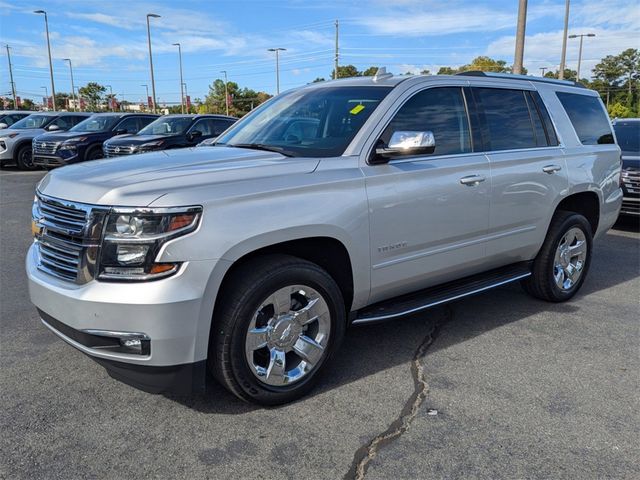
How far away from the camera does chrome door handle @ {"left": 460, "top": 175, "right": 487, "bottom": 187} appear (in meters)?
3.90

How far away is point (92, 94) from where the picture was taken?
62.8m

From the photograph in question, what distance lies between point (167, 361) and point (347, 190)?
55.0 inches

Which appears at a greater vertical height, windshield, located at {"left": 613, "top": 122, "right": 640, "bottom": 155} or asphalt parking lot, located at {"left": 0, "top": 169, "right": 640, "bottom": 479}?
windshield, located at {"left": 613, "top": 122, "right": 640, "bottom": 155}

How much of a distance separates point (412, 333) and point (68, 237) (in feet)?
8.60

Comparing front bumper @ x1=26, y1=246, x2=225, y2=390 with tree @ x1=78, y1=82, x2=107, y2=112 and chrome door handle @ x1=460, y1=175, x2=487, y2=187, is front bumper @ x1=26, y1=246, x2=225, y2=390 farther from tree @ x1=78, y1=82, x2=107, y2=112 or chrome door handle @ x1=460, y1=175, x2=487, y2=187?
tree @ x1=78, y1=82, x2=107, y2=112

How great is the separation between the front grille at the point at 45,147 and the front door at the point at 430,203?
1318 cm

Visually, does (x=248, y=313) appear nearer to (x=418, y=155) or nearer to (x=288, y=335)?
(x=288, y=335)

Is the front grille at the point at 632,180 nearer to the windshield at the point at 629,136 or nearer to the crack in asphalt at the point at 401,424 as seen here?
the windshield at the point at 629,136

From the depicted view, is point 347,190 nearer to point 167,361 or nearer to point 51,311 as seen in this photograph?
point 167,361

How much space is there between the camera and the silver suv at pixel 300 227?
8.78 feet

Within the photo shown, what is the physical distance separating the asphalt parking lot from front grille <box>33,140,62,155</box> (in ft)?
37.1

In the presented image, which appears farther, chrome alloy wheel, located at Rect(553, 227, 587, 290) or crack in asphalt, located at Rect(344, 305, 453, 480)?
chrome alloy wheel, located at Rect(553, 227, 587, 290)

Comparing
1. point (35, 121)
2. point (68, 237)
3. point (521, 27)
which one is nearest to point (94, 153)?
point (35, 121)

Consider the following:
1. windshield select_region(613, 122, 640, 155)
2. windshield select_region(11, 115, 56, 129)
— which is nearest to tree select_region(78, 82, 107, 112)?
windshield select_region(11, 115, 56, 129)
